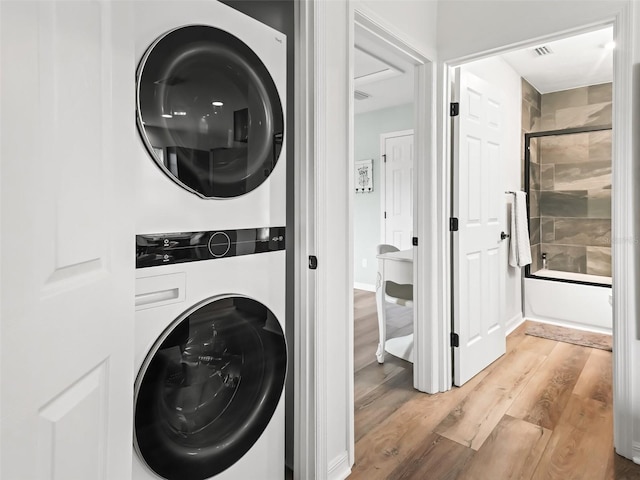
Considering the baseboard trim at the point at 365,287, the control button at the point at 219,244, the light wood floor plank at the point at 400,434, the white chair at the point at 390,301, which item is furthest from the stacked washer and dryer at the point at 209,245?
the baseboard trim at the point at 365,287

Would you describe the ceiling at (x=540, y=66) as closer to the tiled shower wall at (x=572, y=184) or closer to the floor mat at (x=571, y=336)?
the tiled shower wall at (x=572, y=184)

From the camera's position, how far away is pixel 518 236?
3562mm

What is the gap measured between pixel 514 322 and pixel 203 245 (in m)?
3.53

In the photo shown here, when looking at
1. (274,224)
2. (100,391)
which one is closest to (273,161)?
(274,224)

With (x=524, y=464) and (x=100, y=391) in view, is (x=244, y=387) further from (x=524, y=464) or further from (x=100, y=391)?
(x=524, y=464)

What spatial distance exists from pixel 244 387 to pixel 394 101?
14.8ft

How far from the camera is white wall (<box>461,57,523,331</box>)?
344 cm

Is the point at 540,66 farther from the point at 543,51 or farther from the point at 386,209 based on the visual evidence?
the point at 386,209

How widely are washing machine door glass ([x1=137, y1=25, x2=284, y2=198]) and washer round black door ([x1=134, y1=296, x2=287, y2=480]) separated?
1.33 feet

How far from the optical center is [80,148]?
63cm

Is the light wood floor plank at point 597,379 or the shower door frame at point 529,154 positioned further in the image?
the shower door frame at point 529,154

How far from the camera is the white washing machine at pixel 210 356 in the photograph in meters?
1.04

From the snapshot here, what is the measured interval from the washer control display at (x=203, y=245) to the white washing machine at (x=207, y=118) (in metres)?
0.02

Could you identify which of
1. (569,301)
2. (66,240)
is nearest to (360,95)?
(569,301)
